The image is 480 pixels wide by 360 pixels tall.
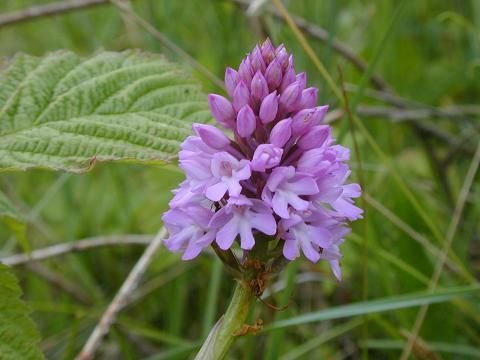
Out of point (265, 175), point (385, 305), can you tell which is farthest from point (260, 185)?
point (385, 305)

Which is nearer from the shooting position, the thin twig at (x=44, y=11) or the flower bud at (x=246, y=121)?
the flower bud at (x=246, y=121)

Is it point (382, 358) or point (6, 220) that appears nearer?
point (6, 220)

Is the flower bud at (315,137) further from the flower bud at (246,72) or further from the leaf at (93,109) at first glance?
the leaf at (93,109)

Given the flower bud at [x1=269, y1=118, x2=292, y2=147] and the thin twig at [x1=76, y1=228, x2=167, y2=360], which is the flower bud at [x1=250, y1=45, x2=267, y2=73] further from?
the thin twig at [x1=76, y1=228, x2=167, y2=360]

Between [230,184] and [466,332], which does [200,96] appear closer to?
[230,184]

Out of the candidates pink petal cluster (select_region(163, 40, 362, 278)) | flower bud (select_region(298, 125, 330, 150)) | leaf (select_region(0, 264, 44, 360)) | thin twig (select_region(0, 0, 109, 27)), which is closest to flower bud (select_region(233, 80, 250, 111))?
pink petal cluster (select_region(163, 40, 362, 278))

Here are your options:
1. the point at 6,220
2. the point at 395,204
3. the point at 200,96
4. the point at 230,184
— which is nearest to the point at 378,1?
the point at 395,204

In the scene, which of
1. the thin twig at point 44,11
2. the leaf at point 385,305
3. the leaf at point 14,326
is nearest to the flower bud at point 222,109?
the leaf at point 14,326

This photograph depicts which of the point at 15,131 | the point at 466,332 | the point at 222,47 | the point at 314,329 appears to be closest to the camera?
the point at 15,131
